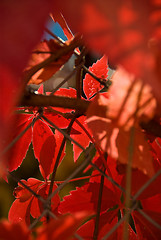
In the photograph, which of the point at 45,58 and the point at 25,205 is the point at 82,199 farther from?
the point at 45,58

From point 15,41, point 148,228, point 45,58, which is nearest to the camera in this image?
point 15,41

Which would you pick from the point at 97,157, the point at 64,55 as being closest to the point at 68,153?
the point at 97,157

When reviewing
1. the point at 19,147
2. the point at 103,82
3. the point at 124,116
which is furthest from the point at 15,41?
the point at 19,147

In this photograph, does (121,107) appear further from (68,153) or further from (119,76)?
(68,153)

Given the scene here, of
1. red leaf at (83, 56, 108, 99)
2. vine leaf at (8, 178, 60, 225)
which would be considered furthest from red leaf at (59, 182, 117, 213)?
red leaf at (83, 56, 108, 99)

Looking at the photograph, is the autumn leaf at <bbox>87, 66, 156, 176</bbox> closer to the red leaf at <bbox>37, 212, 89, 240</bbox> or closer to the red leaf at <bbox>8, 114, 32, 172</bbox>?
the red leaf at <bbox>37, 212, 89, 240</bbox>

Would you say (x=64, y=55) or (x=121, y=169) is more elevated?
(x=64, y=55)
